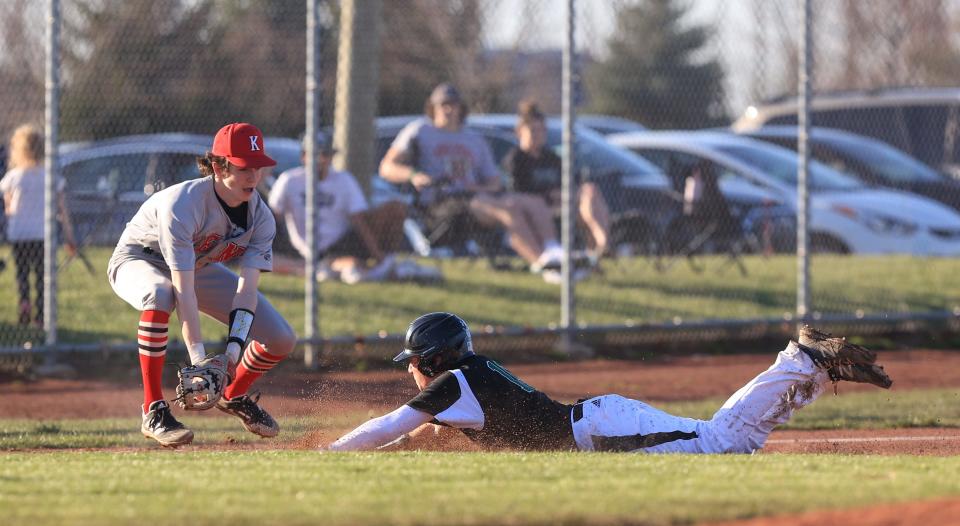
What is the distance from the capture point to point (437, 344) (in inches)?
264

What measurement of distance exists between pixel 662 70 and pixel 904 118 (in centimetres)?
476

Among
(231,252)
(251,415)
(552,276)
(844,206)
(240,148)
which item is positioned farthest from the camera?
(844,206)

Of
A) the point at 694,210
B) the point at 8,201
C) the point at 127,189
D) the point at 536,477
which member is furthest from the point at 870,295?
the point at 536,477

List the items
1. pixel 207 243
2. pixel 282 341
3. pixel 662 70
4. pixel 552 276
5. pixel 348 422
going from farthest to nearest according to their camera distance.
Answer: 1. pixel 662 70
2. pixel 552 276
3. pixel 348 422
4. pixel 282 341
5. pixel 207 243

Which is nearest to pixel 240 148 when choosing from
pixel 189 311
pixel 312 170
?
pixel 189 311

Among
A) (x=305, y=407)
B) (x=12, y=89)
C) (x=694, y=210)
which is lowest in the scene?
(x=305, y=407)

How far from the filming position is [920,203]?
54.9 feet

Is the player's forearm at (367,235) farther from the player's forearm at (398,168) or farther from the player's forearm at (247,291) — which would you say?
the player's forearm at (247,291)

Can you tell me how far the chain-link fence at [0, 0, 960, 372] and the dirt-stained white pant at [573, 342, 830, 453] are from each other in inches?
186

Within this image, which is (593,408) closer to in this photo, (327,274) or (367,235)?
(367,235)

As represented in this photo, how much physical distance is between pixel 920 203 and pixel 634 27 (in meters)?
4.44

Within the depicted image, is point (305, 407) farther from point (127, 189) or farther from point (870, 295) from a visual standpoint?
point (870, 295)

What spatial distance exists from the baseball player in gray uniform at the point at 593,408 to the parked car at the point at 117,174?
5.39 m

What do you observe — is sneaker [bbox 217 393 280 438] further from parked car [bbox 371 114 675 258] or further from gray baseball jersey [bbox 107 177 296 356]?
parked car [bbox 371 114 675 258]
